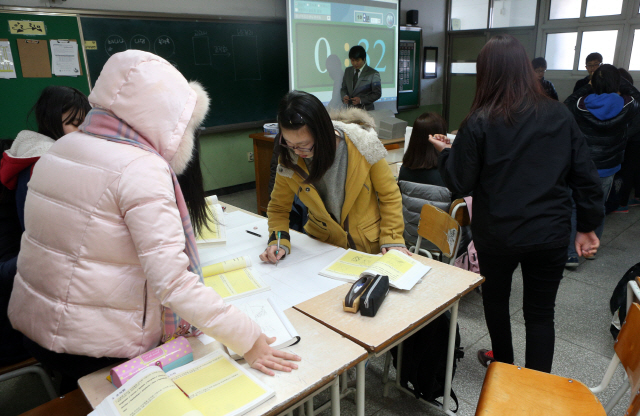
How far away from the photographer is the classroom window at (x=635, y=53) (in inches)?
208

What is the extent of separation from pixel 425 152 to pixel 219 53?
9.52 ft

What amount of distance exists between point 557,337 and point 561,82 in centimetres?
507

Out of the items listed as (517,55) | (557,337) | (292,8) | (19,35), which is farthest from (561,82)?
(19,35)

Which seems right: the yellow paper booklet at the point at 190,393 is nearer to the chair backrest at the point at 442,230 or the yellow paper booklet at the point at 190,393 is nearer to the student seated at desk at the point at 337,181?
→ the student seated at desk at the point at 337,181

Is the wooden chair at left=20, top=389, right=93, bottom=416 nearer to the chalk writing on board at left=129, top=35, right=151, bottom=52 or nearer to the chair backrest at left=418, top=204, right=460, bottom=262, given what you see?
the chair backrest at left=418, top=204, right=460, bottom=262

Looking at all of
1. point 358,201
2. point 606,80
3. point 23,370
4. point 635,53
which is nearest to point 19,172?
point 23,370

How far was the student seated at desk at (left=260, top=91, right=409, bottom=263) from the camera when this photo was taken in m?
1.49

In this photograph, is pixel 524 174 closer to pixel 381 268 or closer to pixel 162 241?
pixel 381 268

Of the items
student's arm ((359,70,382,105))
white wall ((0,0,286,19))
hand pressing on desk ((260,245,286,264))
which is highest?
white wall ((0,0,286,19))

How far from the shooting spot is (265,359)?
970mm

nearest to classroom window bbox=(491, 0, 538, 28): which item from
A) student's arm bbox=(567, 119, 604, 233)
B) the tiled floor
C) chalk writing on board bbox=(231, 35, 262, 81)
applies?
chalk writing on board bbox=(231, 35, 262, 81)

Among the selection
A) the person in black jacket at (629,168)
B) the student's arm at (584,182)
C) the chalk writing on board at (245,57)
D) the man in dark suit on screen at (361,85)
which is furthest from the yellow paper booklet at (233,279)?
the person in black jacket at (629,168)

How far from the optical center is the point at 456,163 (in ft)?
5.10

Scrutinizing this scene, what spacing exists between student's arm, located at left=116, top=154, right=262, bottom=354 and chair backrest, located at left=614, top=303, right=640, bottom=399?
1.05 metres
